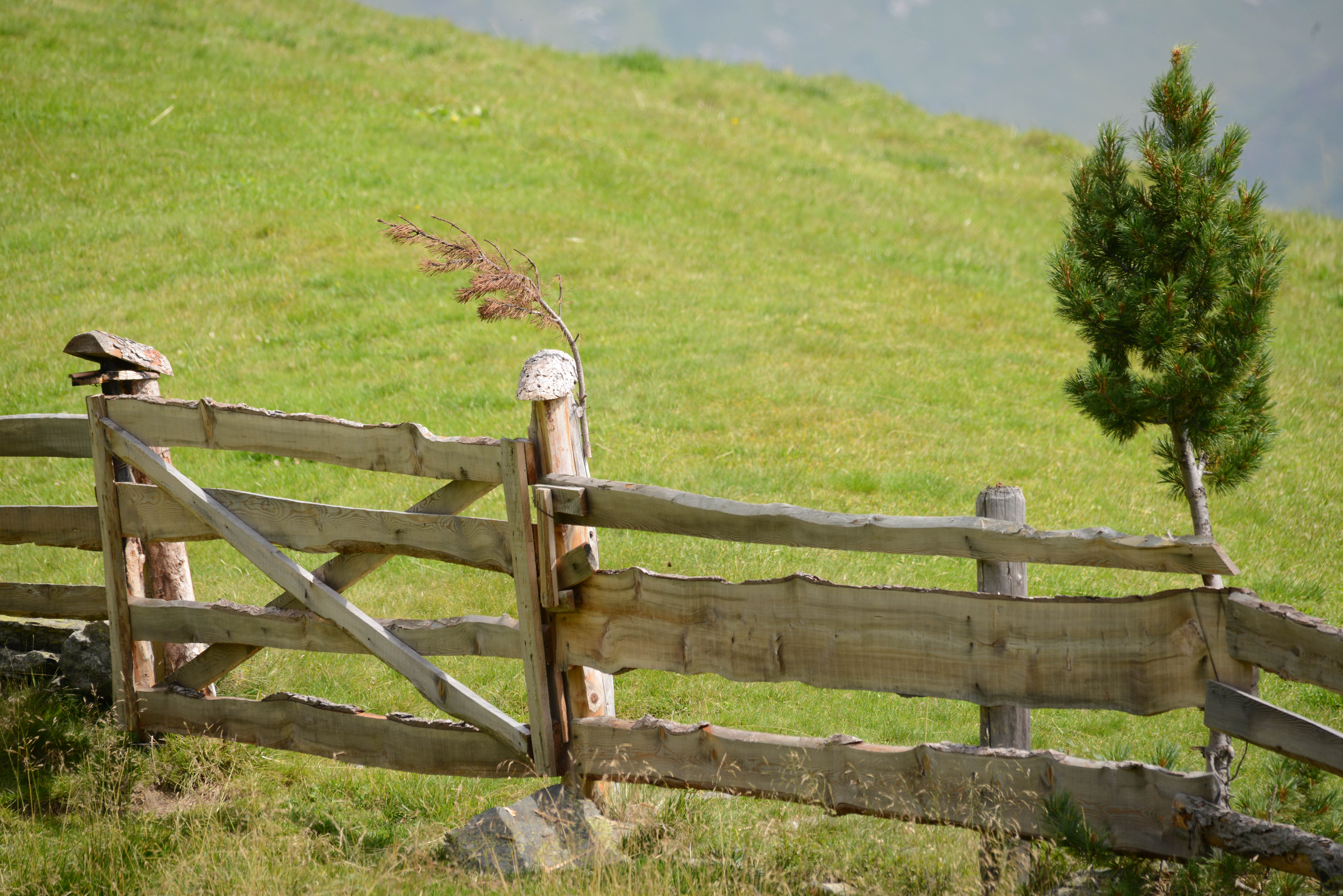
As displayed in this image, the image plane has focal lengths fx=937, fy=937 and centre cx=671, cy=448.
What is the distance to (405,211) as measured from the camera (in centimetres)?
1700

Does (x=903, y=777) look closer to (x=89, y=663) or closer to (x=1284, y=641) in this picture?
(x=1284, y=641)

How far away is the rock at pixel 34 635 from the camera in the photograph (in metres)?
6.40

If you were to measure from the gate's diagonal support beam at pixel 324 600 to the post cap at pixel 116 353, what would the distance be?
1.25 feet

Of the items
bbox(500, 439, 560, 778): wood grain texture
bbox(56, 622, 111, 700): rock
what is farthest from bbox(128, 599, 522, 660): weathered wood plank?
bbox(56, 622, 111, 700): rock

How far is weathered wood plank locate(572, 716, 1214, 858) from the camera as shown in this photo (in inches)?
140

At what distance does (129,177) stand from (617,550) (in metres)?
15.6

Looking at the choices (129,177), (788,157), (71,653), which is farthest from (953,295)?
(129,177)

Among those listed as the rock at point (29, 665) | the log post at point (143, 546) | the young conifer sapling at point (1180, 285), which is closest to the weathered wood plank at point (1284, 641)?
the young conifer sapling at point (1180, 285)

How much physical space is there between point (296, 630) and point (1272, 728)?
446cm

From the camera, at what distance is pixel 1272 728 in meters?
3.26

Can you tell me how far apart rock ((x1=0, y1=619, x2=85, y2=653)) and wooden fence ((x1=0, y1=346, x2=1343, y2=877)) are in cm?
58

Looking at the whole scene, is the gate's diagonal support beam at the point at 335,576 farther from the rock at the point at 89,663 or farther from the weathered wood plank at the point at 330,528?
the rock at the point at 89,663

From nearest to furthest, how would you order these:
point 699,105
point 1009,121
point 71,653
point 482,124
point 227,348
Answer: point 71,653, point 227,348, point 482,124, point 699,105, point 1009,121

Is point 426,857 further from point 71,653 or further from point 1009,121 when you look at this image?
point 1009,121
